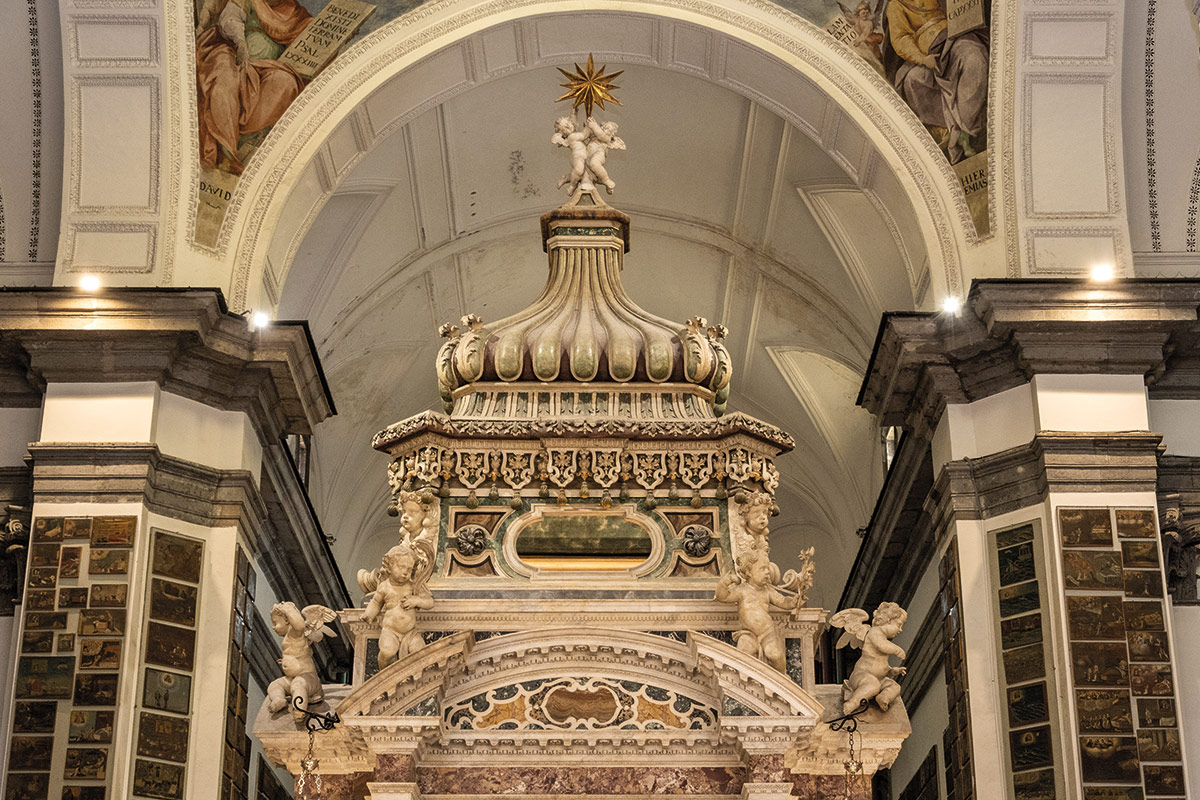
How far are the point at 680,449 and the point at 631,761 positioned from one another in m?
2.22

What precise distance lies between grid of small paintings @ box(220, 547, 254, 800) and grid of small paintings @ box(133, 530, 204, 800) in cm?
40

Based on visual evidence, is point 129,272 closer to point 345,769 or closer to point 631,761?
point 345,769

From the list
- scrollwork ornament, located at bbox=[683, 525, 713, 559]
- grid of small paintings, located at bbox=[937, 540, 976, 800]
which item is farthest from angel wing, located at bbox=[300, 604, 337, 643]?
grid of small paintings, located at bbox=[937, 540, 976, 800]

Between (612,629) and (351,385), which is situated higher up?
(351,385)

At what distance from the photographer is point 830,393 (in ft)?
75.7

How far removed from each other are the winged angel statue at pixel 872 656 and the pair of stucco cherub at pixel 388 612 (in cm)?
277

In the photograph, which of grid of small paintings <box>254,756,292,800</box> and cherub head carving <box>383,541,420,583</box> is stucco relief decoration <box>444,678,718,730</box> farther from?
grid of small paintings <box>254,756,292,800</box>

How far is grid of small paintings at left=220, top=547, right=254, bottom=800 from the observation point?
1517 cm

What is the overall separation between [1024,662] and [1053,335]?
8.58 feet

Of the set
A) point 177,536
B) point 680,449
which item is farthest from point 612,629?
point 177,536

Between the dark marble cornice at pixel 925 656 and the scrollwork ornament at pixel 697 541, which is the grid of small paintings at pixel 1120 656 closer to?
the dark marble cornice at pixel 925 656

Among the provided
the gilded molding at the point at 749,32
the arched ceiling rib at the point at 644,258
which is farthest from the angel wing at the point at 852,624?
the arched ceiling rib at the point at 644,258

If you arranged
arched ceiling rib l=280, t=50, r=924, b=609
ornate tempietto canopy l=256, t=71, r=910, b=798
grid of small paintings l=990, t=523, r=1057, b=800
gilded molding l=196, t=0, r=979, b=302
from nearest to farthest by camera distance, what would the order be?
ornate tempietto canopy l=256, t=71, r=910, b=798 → grid of small paintings l=990, t=523, r=1057, b=800 → gilded molding l=196, t=0, r=979, b=302 → arched ceiling rib l=280, t=50, r=924, b=609

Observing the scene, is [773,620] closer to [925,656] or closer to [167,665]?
[167,665]
